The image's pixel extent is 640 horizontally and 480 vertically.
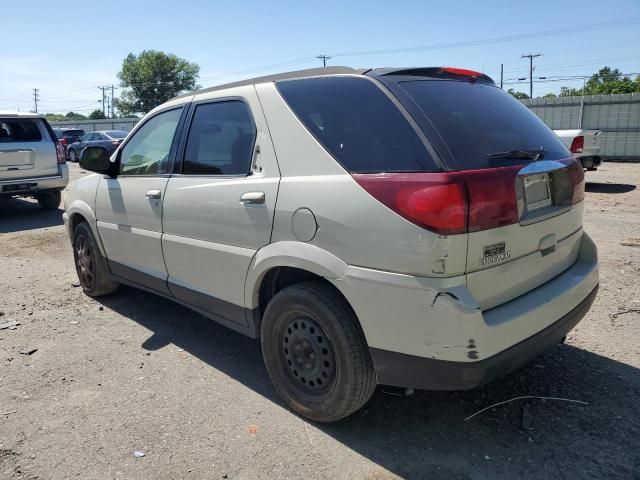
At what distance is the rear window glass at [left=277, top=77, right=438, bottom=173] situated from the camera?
7.75 feet

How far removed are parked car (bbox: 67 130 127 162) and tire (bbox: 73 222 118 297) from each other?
16.9 m

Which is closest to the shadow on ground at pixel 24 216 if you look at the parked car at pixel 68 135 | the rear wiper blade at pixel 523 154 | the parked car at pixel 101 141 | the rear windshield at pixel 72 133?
the rear wiper blade at pixel 523 154

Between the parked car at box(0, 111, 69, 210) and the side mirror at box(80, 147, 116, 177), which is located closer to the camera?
the side mirror at box(80, 147, 116, 177)

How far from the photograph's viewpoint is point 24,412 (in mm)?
3068

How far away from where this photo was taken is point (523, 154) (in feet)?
8.48

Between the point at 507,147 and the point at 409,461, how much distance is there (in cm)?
165

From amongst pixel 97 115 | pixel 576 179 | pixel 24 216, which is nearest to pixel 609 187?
pixel 576 179

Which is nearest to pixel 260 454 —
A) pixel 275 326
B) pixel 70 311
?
pixel 275 326

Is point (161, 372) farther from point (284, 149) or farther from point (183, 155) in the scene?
point (284, 149)

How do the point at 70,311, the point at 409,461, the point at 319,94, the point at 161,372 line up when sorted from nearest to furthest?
the point at 409,461 < the point at 319,94 < the point at 161,372 < the point at 70,311

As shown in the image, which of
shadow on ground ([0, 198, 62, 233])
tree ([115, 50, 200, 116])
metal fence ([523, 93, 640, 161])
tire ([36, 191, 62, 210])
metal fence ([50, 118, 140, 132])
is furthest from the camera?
tree ([115, 50, 200, 116])

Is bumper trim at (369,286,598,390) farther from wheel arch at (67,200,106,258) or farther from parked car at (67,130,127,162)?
parked car at (67,130,127,162)

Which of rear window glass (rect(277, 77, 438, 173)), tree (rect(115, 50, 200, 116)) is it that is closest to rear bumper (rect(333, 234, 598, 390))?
rear window glass (rect(277, 77, 438, 173))

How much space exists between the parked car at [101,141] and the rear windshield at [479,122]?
2001cm
